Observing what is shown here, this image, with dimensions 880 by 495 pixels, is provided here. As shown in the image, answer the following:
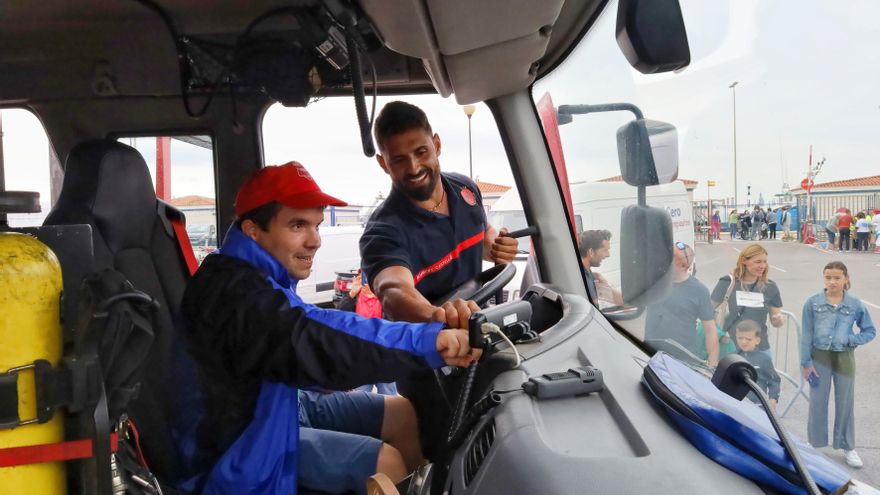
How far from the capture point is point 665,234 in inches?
66.2

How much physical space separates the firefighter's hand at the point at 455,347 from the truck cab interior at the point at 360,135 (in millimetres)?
100

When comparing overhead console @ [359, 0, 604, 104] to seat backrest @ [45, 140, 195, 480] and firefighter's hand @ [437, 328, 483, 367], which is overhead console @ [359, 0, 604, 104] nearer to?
firefighter's hand @ [437, 328, 483, 367]

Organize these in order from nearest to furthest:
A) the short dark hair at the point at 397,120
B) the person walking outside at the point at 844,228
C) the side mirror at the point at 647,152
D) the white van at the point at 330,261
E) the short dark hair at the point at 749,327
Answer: the person walking outside at the point at 844,228 → the short dark hair at the point at 749,327 → the side mirror at the point at 647,152 → the short dark hair at the point at 397,120 → the white van at the point at 330,261

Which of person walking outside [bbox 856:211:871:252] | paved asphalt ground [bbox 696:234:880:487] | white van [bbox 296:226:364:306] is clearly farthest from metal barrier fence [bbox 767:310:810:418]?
white van [bbox 296:226:364:306]

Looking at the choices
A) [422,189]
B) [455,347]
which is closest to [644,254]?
[455,347]

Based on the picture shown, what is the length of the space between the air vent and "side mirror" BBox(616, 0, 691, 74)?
30.6 inches

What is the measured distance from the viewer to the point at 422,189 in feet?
7.47

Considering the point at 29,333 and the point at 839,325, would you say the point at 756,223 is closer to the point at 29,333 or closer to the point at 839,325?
the point at 839,325

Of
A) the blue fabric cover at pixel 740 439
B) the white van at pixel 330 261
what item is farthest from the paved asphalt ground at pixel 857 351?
the white van at pixel 330 261

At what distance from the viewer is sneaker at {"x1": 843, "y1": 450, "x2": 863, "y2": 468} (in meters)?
1.05

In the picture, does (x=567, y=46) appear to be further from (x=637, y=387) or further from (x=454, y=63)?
(x=637, y=387)

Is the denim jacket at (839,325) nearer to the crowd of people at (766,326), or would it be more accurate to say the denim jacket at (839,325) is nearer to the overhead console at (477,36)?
the crowd of people at (766,326)

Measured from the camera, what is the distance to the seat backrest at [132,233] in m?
1.75

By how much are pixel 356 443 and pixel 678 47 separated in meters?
1.37
